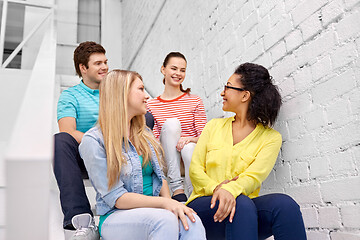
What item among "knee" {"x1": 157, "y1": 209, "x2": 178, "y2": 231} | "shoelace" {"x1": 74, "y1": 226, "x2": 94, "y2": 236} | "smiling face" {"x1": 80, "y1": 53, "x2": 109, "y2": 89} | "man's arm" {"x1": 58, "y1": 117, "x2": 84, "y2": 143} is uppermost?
"smiling face" {"x1": 80, "y1": 53, "x2": 109, "y2": 89}

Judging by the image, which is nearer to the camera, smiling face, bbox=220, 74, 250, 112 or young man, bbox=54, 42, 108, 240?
young man, bbox=54, 42, 108, 240

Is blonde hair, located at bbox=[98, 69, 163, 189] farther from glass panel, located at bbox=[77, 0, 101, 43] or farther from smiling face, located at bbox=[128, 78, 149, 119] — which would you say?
glass panel, located at bbox=[77, 0, 101, 43]

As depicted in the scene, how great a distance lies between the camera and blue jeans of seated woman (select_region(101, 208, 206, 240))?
1.04 meters

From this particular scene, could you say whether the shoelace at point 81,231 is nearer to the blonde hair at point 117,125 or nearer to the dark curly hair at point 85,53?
the blonde hair at point 117,125

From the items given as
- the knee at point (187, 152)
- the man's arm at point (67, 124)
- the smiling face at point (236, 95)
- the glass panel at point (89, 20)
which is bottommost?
the knee at point (187, 152)

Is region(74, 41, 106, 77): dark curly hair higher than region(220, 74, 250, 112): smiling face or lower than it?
higher

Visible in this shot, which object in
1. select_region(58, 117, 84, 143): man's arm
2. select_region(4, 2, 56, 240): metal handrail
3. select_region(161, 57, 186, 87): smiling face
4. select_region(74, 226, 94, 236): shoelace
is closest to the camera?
select_region(4, 2, 56, 240): metal handrail

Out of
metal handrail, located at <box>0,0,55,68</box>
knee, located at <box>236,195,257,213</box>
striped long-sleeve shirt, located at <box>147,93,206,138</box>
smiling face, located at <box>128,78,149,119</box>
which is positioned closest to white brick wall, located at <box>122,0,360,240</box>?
striped long-sleeve shirt, located at <box>147,93,206,138</box>

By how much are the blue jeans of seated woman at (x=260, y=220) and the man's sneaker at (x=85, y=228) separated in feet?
1.28

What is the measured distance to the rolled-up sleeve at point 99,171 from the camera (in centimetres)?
118

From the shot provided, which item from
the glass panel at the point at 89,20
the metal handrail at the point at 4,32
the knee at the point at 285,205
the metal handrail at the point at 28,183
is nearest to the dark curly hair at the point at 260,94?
the knee at the point at 285,205

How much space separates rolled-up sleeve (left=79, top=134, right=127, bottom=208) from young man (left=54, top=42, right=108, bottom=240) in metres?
0.14

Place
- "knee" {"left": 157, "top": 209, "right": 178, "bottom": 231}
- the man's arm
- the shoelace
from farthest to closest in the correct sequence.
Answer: the man's arm → the shoelace → "knee" {"left": 157, "top": 209, "right": 178, "bottom": 231}

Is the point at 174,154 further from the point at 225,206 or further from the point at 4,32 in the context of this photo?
the point at 4,32
